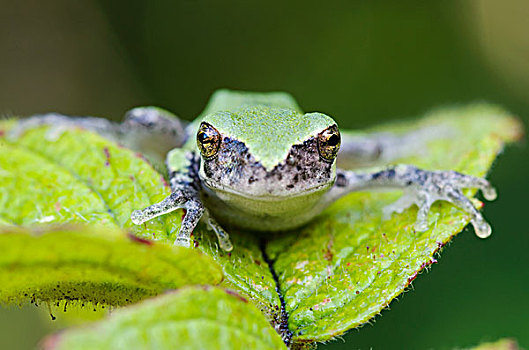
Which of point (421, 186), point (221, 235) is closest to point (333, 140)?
point (421, 186)

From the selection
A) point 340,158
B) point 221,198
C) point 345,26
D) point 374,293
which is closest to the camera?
point 374,293

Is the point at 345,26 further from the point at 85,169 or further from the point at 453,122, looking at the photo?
the point at 85,169

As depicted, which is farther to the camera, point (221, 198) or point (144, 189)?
point (221, 198)

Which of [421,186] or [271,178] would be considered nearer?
[271,178]

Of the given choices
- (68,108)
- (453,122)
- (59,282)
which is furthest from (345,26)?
(59,282)

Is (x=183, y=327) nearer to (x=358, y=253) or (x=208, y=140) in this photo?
(x=358, y=253)

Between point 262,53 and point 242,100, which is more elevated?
point 242,100
